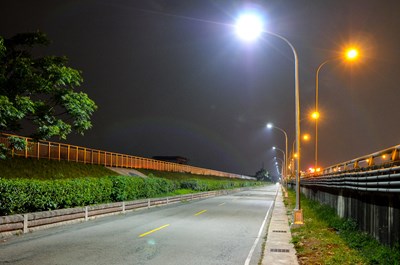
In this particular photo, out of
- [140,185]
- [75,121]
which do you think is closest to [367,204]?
[75,121]

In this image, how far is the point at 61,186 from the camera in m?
19.0

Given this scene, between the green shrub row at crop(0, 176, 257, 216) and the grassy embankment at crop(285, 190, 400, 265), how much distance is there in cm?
1062

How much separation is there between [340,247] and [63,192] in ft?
42.4

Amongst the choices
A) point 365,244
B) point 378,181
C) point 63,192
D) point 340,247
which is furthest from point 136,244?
point 63,192

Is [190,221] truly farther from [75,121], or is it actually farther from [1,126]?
[1,126]

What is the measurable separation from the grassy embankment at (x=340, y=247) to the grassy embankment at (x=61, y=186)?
10.6 meters

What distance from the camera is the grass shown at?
2910 centimetres

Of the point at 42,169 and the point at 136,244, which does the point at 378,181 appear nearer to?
the point at 136,244

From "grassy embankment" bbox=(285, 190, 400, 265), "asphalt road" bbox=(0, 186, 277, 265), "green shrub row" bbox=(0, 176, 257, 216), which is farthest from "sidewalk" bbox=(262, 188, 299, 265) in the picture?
"green shrub row" bbox=(0, 176, 257, 216)

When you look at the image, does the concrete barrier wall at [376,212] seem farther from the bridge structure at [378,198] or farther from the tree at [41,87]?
the tree at [41,87]

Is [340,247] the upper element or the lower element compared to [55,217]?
upper

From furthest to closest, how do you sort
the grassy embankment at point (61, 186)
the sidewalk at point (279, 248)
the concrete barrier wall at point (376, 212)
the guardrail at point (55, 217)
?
the grassy embankment at point (61, 186), the guardrail at point (55, 217), the sidewalk at point (279, 248), the concrete barrier wall at point (376, 212)

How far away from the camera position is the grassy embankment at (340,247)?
29.7ft

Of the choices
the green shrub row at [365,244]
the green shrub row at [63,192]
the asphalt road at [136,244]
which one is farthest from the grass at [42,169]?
the green shrub row at [365,244]
